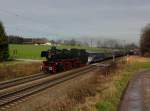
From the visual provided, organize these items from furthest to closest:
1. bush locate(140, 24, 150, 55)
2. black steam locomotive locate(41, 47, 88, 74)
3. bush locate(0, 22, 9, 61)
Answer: bush locate(140, 24, 150, 55)
bush locate(0, 22, 9, 61)
black steam locomotive locate(41, 47, 88, 74)

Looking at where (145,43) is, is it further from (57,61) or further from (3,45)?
(57,61)

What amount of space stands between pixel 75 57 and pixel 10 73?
42.3ft

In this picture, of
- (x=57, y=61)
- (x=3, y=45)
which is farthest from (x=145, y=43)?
(x=57, y=61)

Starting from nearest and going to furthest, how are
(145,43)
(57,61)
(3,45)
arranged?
1. (57,61)
2. (3,45)
3. (145,43)

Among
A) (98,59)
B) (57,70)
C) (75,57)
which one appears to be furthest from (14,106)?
(98,59)

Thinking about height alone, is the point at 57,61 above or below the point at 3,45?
below

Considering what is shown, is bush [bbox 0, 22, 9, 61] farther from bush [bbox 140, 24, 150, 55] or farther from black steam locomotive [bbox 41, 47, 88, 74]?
bush [bbox 140, 24, 150, 55]

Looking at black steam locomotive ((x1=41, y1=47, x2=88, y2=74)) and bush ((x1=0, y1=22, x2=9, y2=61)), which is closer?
black steam locomotive ((x1=41, y1=47, x2=88, y2=74))

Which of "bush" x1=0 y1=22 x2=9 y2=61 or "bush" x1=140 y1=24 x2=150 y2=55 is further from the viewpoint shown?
"bush" x1=140 y1=24 x2=150 y2=55

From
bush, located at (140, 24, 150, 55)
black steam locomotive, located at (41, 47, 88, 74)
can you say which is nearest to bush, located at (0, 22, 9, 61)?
black steam locomotive, located at (41, 47, 88, 74)

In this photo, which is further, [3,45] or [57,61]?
[3,45]

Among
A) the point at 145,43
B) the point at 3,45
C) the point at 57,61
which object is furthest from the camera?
the point at 145,43

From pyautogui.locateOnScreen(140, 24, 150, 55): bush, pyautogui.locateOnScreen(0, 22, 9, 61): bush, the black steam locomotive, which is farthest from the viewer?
pyautogui.locateOnScreen(140, 24, 150, 55): bush

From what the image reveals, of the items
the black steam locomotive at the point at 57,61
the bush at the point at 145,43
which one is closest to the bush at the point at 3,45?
the black steam locomotive at the point at 57,61
